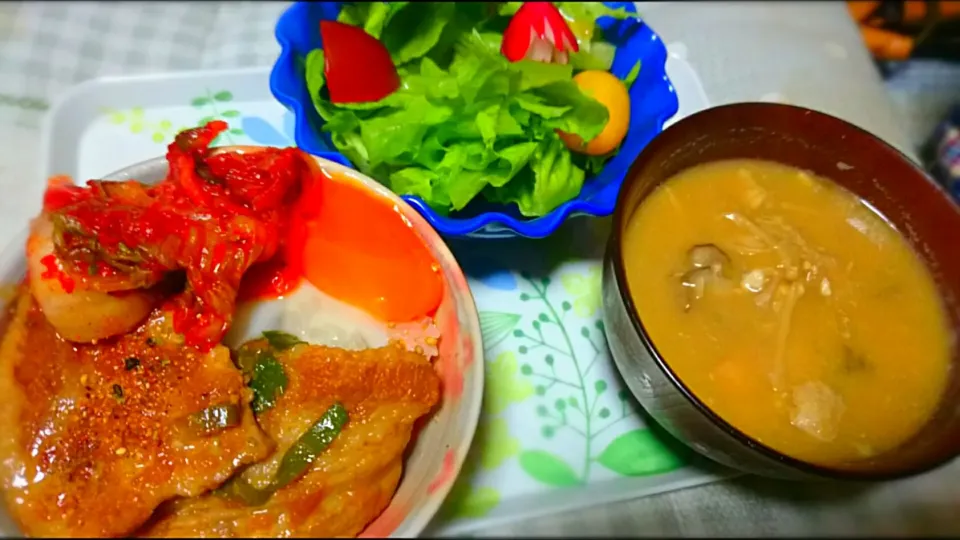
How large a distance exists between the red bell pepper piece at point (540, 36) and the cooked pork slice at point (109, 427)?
35.1 inches

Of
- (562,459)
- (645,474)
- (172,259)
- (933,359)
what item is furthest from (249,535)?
(933,359)

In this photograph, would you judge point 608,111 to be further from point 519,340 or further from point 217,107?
point 217,107

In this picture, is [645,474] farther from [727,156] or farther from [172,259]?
[172,259]

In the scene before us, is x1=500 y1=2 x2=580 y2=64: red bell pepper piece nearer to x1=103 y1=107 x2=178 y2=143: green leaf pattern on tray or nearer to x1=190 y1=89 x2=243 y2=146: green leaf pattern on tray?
x1=190 y1=89 x2=243 y2=146: green leaf pattern on tray

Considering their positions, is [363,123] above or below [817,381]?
above

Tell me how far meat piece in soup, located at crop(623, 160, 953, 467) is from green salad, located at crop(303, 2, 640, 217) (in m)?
0.22

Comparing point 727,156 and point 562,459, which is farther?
point 727,156

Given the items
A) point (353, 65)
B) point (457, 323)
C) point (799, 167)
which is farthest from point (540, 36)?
point (457, 323)

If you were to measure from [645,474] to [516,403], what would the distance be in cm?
26

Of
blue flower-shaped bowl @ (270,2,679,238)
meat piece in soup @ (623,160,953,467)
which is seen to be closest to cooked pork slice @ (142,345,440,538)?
blue flower-shaped bowl @ (270,2,679,238)

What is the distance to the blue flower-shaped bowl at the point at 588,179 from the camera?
1.43 meters

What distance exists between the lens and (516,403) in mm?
1406

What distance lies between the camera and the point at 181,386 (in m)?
1.16

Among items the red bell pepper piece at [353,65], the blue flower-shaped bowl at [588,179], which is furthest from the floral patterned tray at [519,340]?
the red bell pepper piece at [353,65]
